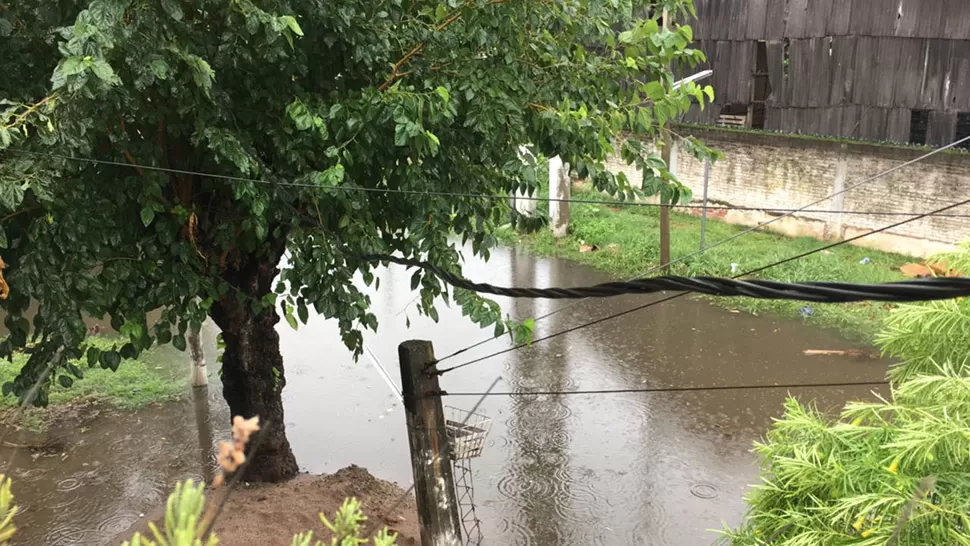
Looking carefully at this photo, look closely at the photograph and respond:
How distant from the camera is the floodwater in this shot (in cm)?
670

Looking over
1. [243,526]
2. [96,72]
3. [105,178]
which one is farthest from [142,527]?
[96,72]

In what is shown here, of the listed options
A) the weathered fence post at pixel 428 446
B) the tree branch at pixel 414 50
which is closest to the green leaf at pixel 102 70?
the tree branch at pixel 414 50

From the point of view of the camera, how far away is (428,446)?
166 inches

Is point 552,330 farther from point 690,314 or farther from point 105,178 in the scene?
point 105,178

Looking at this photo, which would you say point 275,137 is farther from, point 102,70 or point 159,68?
point 102,70

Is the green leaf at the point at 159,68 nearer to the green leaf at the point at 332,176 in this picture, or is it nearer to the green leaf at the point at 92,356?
the green leaf at the point at 332,176

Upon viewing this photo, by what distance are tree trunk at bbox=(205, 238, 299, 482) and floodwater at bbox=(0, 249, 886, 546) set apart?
1.31 m

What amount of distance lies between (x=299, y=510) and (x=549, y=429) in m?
3.12

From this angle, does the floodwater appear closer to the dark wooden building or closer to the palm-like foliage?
the palm-like foliage

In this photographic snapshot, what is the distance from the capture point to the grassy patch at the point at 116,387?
836 centimetres

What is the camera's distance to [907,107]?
1312 centimetres

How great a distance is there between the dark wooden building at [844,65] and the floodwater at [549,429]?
5.03 meters

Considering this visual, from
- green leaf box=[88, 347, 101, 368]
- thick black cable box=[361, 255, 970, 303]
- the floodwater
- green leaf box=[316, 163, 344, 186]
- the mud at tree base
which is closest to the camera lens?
thick black cable box=[361, 255, 970, 303]

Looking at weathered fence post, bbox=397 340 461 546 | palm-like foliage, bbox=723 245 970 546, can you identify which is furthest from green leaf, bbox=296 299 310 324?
palm-like foliage, bbox=723 245 970 546
